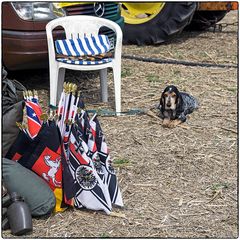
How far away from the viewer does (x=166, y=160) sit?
4.12 metres

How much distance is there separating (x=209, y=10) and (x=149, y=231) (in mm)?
5724

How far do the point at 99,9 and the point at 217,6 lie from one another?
9.66 ft

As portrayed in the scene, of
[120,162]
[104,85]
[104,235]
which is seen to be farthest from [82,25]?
[104,235]

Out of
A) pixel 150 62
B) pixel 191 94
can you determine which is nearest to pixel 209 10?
pixel 150 62

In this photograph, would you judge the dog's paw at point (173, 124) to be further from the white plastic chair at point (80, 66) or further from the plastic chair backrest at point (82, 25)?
the plastic chair backrest at point (82, 25)

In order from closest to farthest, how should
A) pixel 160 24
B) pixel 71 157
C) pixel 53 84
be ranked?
pixel 71 157 < pixel 53 84 < pixel 160 24

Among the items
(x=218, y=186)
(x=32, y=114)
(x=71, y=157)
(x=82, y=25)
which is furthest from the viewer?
(x=82, y=25)

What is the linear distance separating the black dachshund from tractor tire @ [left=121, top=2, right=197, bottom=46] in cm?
283

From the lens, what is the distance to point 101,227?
10.5ft

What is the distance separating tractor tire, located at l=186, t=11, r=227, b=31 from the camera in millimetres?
8727

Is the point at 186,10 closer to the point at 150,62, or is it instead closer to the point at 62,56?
the point at 150,62

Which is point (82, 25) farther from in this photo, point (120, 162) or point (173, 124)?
point (120, 162)

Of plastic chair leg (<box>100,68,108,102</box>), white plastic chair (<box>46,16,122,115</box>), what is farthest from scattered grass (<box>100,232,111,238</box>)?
plastic chair leg (<box>100,68,108,102</box>)

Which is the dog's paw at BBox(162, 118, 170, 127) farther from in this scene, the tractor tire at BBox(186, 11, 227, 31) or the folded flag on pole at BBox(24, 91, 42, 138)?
the tractor tire at BBox(186, 11, 227, 31)
